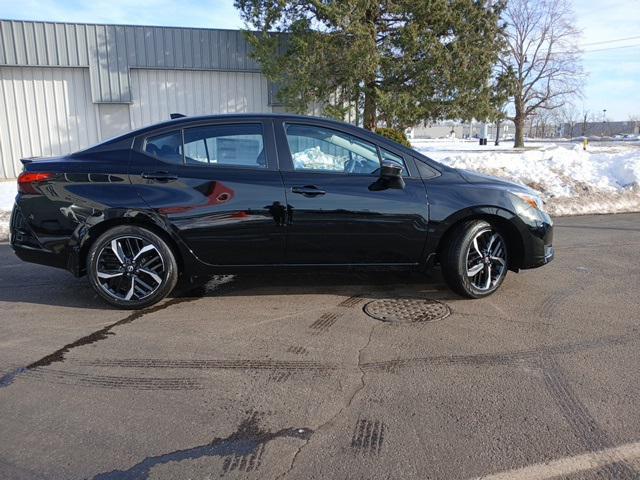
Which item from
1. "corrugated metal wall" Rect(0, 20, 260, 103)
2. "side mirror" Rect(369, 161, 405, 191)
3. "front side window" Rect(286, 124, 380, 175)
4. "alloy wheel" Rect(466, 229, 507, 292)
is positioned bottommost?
"alloy wheel" Rect(466, 229, 507, 292)

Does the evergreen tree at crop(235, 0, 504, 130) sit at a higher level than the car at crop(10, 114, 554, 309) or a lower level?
higher

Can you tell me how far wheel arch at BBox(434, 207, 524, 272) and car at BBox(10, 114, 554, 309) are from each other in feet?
0.06

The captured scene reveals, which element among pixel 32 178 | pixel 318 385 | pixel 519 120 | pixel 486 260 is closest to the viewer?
pixel 318 385

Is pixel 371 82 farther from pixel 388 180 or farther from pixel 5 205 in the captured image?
pixel 388 180

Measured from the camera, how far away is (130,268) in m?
4.32

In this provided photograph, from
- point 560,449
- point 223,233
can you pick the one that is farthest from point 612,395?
point 223,233

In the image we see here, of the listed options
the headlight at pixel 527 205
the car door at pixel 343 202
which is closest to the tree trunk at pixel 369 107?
the headlight at pixel 527 205

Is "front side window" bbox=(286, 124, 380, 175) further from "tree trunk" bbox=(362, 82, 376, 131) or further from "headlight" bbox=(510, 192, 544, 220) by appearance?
"tree trunk" bbox=(362, 82, 376, 131)

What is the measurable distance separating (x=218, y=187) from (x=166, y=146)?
62 centimetres

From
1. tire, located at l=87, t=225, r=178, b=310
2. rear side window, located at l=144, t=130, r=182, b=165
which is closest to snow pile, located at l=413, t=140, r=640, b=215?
rear side window, located at l=144, t=130, r=182, b=165

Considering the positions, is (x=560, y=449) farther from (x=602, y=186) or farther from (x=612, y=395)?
(x=602, y=186)

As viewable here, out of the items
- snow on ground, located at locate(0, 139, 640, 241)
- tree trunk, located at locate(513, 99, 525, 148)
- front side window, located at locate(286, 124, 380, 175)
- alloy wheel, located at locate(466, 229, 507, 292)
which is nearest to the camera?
front side window, located at locate(286, 124, 380, 175)

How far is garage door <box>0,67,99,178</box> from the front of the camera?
14.1 meters

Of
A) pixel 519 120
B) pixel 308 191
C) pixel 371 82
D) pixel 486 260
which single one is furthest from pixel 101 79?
pixel 519 120
